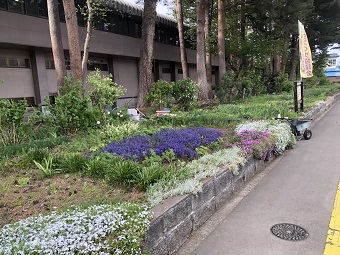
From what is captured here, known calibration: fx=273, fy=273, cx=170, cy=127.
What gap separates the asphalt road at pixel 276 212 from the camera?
3.07 metres

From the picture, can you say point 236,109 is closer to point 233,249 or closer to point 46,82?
point 233,249

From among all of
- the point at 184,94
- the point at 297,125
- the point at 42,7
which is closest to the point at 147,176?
the point at 297,125

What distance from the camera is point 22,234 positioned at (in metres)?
2.23

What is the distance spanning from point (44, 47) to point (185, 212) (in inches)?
656

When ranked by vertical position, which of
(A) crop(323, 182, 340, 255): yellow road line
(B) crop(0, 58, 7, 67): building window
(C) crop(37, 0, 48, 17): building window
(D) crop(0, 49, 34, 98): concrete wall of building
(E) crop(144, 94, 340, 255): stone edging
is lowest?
(A) crop(323, 182, 340, 255): yellow road line

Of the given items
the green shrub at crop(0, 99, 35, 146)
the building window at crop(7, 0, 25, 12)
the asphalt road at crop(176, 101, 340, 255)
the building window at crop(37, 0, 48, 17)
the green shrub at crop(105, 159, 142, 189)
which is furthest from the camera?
the building window at crop(37, 0, 48, 17)

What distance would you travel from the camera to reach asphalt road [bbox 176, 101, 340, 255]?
307cm

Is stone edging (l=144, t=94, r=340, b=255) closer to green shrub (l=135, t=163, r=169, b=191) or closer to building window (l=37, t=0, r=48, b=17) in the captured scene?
green shrub (l=135, t=163, r=169, b=191)

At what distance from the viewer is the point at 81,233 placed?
7.15ft

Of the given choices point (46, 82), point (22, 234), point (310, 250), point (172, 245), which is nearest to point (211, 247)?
point (172, 245)

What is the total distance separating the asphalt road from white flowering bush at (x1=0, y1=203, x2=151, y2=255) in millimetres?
949

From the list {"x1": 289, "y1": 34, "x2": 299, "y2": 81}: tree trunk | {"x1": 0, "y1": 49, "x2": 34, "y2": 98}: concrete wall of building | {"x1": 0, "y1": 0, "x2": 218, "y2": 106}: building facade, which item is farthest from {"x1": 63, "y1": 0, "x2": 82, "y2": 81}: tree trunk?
{"x1": 289, "y1": 34, "x2": 299, "y2": 81}: tree trunk

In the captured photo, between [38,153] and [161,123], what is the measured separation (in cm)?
454

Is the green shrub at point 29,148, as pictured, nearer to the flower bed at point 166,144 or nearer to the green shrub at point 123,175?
the flower bed at point 166,144
